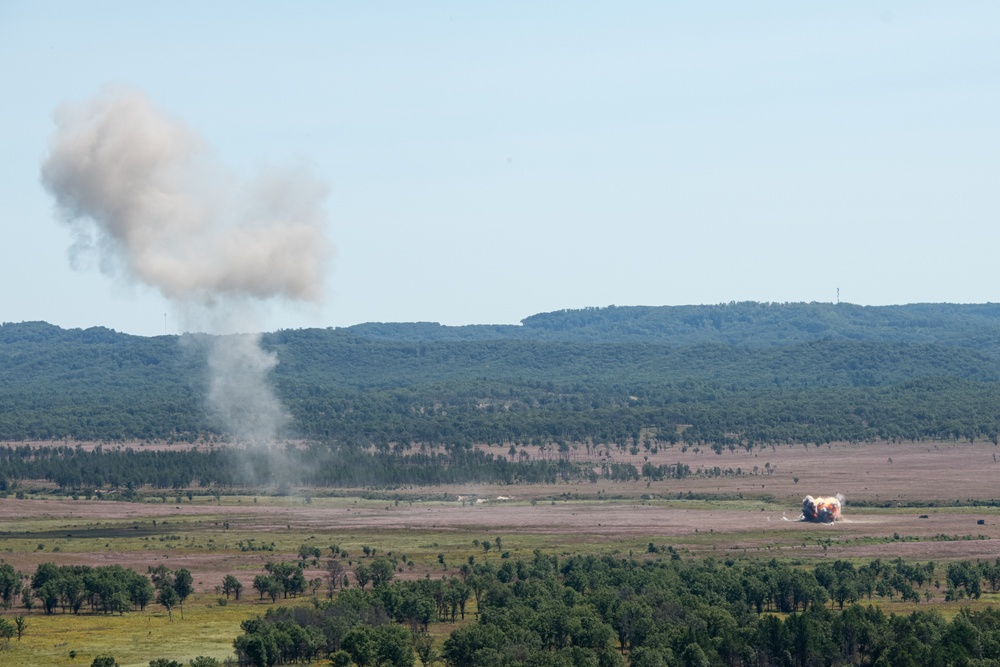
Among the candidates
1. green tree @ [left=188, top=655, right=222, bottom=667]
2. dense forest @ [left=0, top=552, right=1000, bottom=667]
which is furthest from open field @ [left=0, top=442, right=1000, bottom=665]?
green tree @ [left=188, top=655, right=222, bottom=667]

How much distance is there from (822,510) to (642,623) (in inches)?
3388

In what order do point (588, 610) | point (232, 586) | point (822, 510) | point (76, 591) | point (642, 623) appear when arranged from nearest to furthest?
point (642, 623)
point (588, 610)
point (76, 591)
point (232, 586)
point (822, 510)

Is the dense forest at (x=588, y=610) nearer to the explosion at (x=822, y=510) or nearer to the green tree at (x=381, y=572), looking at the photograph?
the green tree at (x=381, y=572)

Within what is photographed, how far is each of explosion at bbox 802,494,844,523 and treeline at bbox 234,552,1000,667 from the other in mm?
49759

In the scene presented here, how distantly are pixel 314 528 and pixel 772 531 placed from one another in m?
52.9

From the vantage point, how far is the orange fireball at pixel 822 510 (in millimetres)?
180900

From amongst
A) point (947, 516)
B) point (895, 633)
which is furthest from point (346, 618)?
point (947, 516)

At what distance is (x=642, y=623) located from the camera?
326 ft

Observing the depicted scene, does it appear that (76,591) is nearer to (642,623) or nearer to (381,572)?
(381,572)

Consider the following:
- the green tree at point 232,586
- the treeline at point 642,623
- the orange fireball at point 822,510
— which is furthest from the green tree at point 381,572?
the orange fireball at point 822,510

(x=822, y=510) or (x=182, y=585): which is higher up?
(x=822, y=510)

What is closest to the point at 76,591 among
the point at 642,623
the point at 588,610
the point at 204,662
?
the point at 204,662

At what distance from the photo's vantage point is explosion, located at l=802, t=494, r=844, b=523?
594ft

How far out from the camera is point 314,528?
186625mm
